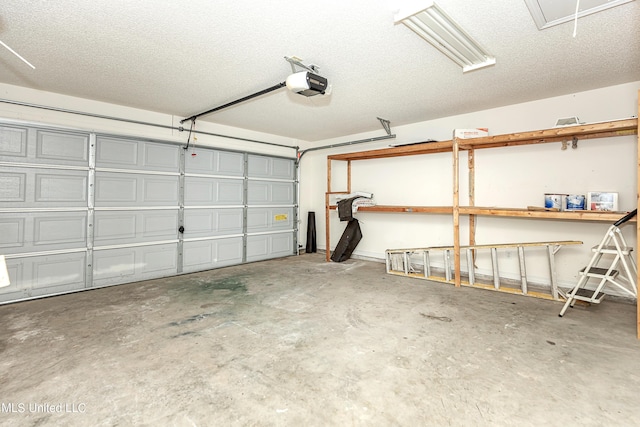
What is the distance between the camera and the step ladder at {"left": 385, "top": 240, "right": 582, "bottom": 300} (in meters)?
3.46

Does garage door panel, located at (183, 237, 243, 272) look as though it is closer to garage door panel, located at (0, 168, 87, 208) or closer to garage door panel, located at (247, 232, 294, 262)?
garage door panel, located at (247, 232, 294, 262)

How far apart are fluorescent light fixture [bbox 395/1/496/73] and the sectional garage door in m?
3.90

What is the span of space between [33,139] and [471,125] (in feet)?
19.2

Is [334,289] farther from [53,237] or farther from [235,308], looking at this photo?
[53,237]

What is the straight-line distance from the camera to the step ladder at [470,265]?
11.4 ft

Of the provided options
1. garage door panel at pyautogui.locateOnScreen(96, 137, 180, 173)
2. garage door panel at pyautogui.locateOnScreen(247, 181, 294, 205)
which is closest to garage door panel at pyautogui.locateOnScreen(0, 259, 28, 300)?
garage door panel at pyautogui.locateOnScreen(96, 137, 180, 173)

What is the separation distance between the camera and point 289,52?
8.60 feet

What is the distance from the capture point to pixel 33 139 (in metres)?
3.48

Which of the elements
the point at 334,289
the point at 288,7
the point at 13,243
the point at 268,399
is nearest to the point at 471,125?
the point at 334,289

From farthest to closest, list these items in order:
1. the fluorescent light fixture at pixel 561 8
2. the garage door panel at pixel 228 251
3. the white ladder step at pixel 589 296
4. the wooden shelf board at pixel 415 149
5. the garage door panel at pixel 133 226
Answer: the garage door panel at pixel 228 251 → the wooden shelf board at pixel 415 149 → the garage door panel at pixel 133 226 → the white ladder step at pixel 589 296 → the fluorescent light fixture at pixel 561 8

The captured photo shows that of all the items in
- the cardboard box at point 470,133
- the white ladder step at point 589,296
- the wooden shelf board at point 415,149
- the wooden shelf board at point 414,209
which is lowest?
the white ladder step at point 589,296

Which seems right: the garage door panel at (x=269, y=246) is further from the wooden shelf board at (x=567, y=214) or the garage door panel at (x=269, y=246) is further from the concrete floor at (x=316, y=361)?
the wooden shelf board at (x=567, y=214)

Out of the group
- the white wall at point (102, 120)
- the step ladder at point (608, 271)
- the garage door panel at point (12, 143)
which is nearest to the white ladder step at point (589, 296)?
the step ladder at point (608, 271)

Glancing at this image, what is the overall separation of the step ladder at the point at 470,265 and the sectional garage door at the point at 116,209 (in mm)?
2755
